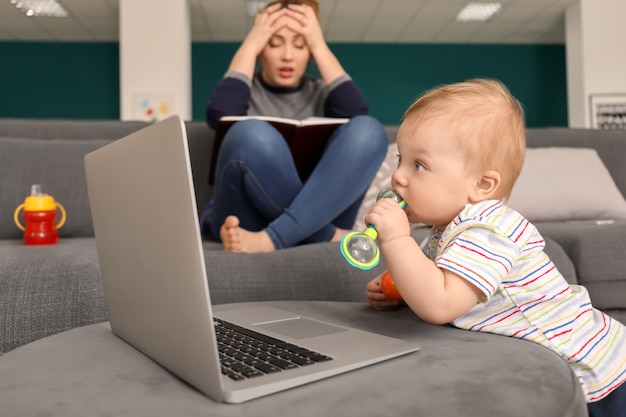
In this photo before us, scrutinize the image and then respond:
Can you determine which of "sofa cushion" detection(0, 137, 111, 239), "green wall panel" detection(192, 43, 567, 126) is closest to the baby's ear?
"sofa cushion" detection(0, 137, 111, 239)

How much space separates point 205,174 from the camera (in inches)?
69.9

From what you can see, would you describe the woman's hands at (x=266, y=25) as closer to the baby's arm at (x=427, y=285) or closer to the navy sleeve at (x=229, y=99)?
the navy sleeve at (x=229, y=99)

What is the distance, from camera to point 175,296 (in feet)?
1.48

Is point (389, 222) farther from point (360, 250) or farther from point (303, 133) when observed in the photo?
point (303, 133)

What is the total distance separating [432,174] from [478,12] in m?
6.00

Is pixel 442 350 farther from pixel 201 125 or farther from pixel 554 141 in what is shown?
pixel 554 141

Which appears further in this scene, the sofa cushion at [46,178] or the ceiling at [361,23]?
the ceiling at [361,23]

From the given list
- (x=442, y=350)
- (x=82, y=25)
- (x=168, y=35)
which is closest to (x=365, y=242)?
(x=442, y=350)

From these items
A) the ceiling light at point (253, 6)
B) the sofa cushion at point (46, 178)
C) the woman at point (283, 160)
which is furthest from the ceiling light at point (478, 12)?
the sofa cushion at point (46, 178)

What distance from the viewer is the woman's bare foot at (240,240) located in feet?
3.87

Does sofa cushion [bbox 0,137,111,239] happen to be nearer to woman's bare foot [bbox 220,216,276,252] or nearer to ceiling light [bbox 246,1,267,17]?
woman's bare foot [bbox 220,216,276,252]

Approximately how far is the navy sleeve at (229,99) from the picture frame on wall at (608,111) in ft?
16.6

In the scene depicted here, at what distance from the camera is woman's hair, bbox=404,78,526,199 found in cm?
70

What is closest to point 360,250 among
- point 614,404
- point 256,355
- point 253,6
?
point 256,355
